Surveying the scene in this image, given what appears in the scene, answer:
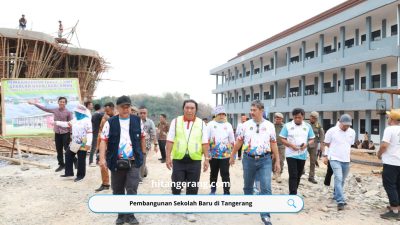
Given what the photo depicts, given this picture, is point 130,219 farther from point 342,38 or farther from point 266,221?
point 342,38

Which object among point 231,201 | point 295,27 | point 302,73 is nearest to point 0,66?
point 231,201

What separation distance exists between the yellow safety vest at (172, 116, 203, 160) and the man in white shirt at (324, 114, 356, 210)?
2528 millimetres

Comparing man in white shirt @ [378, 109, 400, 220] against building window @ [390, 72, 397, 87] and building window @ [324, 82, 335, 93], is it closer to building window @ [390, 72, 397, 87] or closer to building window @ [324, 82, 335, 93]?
building window @ [390, 72, 397, 87]

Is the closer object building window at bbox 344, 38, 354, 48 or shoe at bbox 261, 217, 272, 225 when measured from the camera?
shoe at bbox 261, 217, 272, 225

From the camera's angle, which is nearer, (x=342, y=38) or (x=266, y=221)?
(x=266, y=221)

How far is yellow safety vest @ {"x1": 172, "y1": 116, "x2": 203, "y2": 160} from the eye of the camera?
4.66m

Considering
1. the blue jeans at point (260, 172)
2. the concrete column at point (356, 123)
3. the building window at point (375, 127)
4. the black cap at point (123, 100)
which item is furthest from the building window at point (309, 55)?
the black cap at point (123, 100)

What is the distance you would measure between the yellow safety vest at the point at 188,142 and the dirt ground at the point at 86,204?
97 cm

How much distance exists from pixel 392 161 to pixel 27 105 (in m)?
8.82

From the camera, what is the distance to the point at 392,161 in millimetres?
5270

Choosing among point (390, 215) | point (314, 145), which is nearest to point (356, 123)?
point (314, 145)
